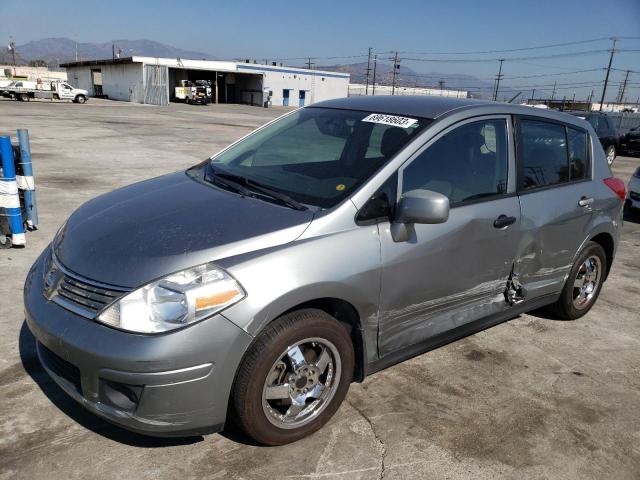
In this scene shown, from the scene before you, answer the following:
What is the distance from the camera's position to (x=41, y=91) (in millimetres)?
41500

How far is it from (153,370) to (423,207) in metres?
1.53

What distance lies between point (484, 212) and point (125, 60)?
182ft

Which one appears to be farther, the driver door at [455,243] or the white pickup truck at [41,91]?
the white pickup truck at [41,91]

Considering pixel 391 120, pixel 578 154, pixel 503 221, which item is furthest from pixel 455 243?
pixel 578 154

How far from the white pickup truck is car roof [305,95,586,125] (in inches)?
1703

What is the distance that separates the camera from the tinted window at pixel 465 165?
3.09 m

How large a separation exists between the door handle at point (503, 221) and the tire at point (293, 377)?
1310 mm

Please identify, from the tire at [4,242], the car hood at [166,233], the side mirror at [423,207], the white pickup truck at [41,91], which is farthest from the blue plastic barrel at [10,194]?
the white pickup truck at [41,91]

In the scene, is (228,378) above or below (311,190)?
below

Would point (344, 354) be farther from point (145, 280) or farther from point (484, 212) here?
point (484, 212)

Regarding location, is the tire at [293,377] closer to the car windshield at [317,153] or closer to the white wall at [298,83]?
the car windshield at [317,153]

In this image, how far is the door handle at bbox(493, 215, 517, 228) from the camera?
3.36 meters

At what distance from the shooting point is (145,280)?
2.31m

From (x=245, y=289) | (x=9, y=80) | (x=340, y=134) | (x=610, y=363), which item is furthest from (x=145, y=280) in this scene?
(x=9, y=80)
